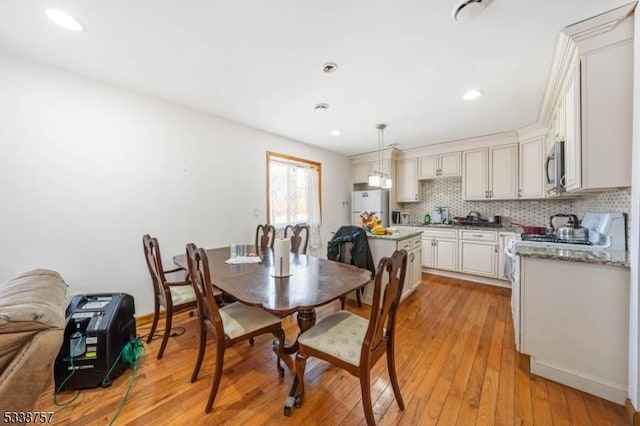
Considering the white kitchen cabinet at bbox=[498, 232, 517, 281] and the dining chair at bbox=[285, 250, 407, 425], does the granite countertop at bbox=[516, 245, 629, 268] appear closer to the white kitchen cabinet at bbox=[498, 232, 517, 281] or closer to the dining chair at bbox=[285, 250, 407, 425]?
the dining chair at bbox=[285, 250, 407, 425]

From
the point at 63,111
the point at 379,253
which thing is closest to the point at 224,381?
the point at 379,253

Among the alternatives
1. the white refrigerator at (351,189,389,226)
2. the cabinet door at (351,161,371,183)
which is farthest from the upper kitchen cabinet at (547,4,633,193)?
the cabinet door at (351,161,371,183)

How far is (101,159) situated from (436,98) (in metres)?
3.35

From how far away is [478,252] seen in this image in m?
3.73

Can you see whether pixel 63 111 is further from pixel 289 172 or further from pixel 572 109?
pixel 572 109

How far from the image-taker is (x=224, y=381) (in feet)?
5.47

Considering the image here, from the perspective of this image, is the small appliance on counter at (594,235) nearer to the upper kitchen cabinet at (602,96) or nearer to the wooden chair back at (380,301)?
the upper kitchen cabinet at (602,96)

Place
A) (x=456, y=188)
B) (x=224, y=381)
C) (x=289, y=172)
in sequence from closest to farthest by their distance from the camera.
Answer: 1. (x=224, y=381)
2. (x=289, y=172)
3. (x=456, y=188)

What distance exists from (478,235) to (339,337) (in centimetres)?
333

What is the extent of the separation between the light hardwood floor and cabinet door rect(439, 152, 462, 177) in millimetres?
2752

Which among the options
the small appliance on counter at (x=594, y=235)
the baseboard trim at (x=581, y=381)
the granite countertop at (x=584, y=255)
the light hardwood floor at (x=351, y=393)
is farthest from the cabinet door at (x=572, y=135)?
the light hardwood floor at (x=351, y=393)

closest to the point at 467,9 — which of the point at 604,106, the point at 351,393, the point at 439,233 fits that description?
the point at 604,106

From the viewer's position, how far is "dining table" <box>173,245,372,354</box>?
134 cm

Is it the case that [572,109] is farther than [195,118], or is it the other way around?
[195,118]
